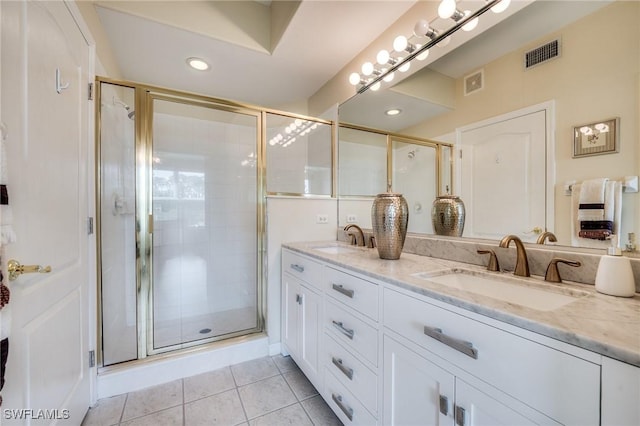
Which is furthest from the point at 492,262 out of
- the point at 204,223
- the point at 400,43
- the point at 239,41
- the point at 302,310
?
the point at 204,223

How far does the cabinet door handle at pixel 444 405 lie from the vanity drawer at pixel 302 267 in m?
0.78

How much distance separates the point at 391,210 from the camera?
4.69 ft

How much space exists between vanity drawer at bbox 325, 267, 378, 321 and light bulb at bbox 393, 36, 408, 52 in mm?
1498

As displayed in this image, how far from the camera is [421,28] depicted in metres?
1.51

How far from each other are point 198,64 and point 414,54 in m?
1.71

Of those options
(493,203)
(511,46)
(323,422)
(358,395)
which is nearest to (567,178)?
(493,203)

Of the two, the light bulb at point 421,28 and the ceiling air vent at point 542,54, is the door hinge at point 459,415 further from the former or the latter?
the light bulb at point 421,28

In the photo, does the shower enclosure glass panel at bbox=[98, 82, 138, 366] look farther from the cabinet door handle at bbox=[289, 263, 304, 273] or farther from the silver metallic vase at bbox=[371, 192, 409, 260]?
the silver metallic vase at bbox=[371, 192, 409, 260]

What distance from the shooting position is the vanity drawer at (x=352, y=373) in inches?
41.8

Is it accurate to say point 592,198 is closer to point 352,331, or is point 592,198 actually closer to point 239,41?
point 352,331

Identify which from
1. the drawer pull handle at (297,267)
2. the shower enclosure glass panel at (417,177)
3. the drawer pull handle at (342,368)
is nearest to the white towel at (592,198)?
the shower enclosure glass panel at (417,177)

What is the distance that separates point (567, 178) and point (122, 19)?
258 centimetres

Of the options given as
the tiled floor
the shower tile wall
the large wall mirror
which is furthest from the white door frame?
the shower tile wall

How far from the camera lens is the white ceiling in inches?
65.4
